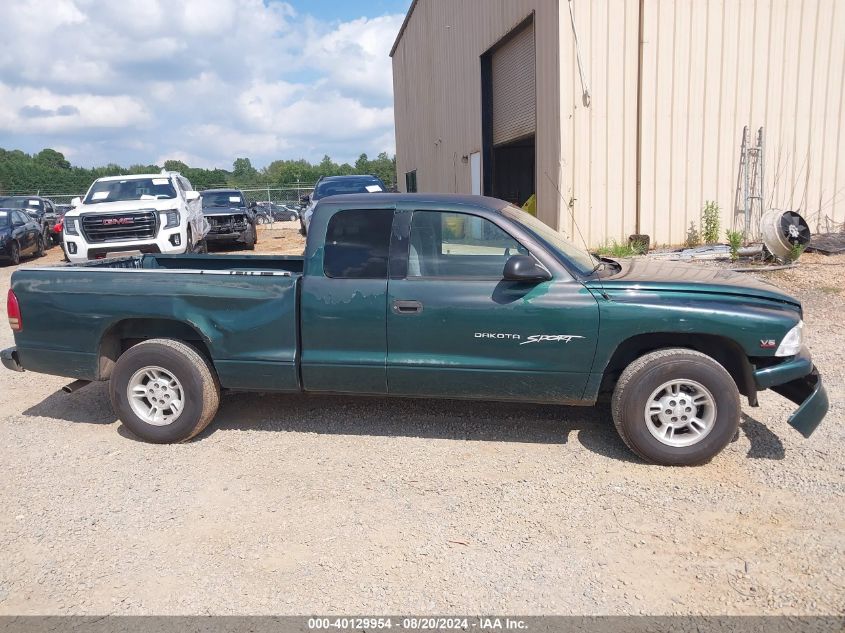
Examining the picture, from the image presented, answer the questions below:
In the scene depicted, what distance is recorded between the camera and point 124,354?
4949mm

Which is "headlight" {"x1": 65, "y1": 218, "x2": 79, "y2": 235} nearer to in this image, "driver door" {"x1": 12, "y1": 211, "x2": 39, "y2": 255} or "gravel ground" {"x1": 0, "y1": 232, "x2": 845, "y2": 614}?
"driver door" {"x1": 12, "y1": 211, "x2": 39, "y2": 255}

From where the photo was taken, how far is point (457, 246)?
466 centimetres

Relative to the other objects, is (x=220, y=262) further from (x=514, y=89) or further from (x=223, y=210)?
(x=223, y=210)

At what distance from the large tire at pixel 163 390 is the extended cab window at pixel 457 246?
1.72 m

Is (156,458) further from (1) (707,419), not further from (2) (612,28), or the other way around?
(2) (612,28)

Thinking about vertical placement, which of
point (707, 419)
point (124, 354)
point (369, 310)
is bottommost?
point (707, 419)

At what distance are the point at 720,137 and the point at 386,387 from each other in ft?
34.1

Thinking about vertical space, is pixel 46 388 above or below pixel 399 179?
below

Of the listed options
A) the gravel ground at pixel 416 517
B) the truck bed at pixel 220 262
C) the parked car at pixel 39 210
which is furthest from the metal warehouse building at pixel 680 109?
the parked car at pixel 39 210

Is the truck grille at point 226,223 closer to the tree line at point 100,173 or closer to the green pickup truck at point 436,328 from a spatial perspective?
the green pickup truck at point 436,328

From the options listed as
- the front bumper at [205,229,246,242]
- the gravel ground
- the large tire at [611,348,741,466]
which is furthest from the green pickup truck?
the front bumper at [205,229,246,242]

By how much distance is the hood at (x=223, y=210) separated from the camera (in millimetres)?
18969

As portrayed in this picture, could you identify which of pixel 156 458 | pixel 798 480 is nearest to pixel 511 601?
pixel 798 480

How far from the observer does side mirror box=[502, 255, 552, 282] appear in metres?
4.29
